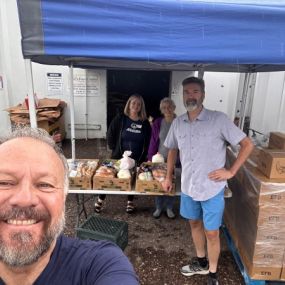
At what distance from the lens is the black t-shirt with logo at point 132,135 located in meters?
3.47

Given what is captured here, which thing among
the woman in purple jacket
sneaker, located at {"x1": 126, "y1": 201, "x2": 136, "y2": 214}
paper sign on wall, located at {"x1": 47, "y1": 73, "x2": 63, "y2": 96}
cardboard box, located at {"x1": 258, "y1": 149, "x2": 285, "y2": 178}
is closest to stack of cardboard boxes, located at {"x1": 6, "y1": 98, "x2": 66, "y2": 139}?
paper sign on wall, located at {"x1": 47, "y1": 73, "x2": 63, "y2": 96}

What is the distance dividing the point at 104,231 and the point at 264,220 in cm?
150

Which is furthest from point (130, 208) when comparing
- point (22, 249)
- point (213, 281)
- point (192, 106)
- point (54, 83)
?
point (54, 83)

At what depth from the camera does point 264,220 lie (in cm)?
222

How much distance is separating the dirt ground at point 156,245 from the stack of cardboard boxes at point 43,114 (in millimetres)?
2896

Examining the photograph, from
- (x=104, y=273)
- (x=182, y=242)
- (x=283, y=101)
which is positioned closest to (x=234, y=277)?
(x=182, y=242)

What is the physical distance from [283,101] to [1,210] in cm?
454

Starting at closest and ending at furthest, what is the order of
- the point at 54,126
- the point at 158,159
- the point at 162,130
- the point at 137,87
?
the point at 158,159
the point at 162,130
the point at 54,126
the point at 137,87

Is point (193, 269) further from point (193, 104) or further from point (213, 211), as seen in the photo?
point (193, 104)

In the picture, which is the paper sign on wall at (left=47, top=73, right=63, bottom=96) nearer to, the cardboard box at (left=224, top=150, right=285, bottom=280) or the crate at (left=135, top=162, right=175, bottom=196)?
the crate at (left=135, top=162, right=175, bottom=196)

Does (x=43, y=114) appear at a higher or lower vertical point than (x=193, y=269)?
higher

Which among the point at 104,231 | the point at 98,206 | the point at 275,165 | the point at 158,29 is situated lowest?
the point at 98,206

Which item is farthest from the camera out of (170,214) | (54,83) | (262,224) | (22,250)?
(54,83)

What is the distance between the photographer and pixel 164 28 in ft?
5.80
